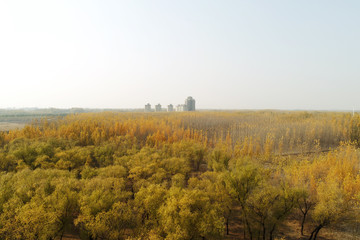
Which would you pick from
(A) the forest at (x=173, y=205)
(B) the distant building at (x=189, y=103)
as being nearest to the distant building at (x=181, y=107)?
(B) the distant building at (x=189, y=103)

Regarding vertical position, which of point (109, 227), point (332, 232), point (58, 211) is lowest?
point (332, 232)

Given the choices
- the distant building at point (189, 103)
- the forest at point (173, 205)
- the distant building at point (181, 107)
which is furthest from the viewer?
the distant building at point (181, 107)

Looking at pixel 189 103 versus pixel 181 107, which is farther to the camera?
pixel 181 107

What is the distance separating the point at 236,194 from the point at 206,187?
320 cm

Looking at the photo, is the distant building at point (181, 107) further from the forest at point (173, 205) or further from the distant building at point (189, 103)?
the forest at point (173, 205)

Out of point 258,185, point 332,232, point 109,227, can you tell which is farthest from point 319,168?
point 109,227

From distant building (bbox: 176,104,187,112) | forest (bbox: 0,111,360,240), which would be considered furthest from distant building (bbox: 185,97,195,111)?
forest (bbox: 0,111,360,240)

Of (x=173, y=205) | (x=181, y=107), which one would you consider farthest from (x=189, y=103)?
(x=173, y=205)

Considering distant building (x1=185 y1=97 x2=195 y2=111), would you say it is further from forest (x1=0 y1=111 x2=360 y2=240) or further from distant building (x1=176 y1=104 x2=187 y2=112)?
forest (x1=0 y1=111 x2=360 y2=240)

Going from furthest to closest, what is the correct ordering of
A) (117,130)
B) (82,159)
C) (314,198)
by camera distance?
(117,130) < (82,159) < (314,198)

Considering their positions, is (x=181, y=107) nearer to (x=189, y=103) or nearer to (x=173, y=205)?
(x=189, y=103)

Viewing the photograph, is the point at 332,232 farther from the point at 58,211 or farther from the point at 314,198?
the point at 58,211

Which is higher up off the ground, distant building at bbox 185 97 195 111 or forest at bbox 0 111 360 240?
distant building at bbox 185 97 195 111

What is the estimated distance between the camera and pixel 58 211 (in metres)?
13.0
